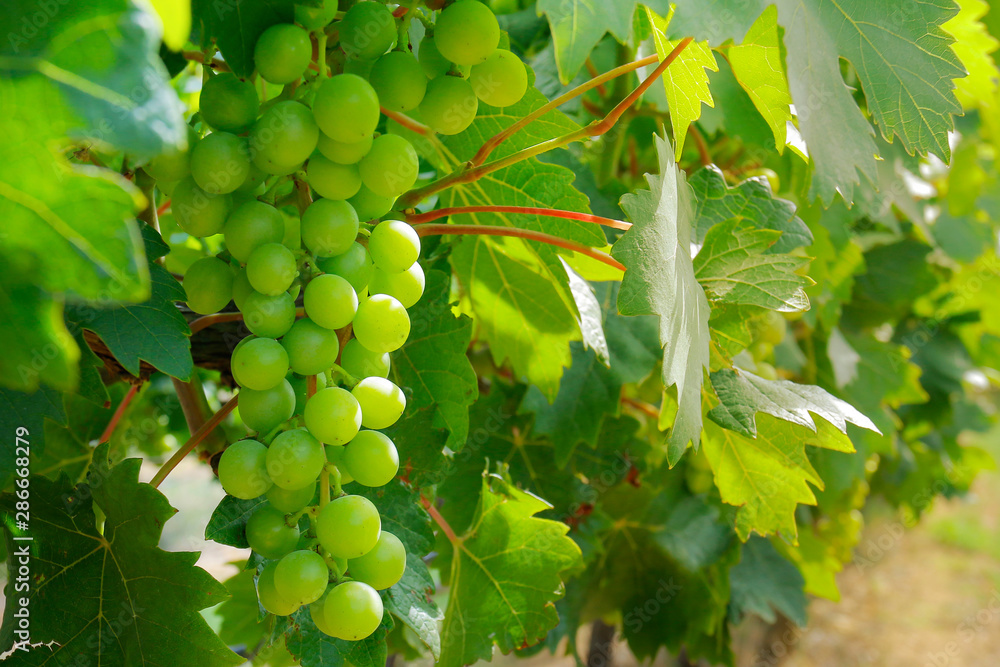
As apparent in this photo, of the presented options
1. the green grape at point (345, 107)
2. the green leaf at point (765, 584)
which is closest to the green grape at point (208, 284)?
the green grape at point (345, 107)

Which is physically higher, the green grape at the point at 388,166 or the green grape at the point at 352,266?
the green grape at the point at 388,166

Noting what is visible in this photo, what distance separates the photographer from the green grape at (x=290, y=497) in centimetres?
35

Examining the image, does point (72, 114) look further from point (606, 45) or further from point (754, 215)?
point (606, 45)

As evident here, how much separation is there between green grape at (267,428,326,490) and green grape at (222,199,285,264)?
97mm

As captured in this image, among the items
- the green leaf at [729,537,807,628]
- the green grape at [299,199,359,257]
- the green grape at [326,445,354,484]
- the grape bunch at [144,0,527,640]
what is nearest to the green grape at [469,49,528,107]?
the grape bunch at [144,0,527,640]

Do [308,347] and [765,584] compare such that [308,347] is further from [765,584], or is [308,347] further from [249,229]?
[765,584]

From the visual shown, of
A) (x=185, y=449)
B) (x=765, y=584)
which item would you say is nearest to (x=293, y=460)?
(x=185, y=449)

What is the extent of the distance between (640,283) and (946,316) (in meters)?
1.39

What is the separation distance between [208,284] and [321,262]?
6 cm

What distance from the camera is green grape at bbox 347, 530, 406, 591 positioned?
35cm

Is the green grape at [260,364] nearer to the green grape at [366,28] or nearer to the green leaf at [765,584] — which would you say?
the green grape at [366,28]

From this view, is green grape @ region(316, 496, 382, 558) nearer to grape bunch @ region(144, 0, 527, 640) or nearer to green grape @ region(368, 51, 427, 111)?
grape bunch @ region(144, 0, 527, 640)

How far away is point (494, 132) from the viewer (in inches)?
20.4

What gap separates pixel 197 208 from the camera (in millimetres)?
357
